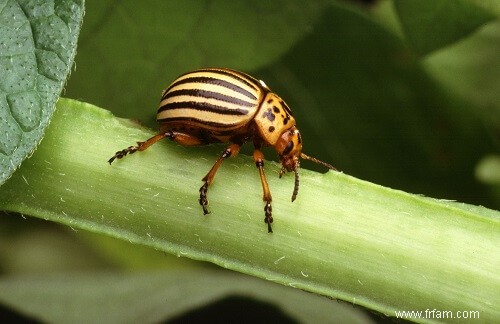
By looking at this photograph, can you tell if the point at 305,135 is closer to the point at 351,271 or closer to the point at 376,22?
the point at 376,22

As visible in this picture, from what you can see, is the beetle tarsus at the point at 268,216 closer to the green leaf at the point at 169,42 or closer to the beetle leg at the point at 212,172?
the beetle leg at the point at 212,172

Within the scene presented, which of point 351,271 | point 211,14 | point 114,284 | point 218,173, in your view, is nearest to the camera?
point 351,271

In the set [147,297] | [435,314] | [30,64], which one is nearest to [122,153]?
[30,64]

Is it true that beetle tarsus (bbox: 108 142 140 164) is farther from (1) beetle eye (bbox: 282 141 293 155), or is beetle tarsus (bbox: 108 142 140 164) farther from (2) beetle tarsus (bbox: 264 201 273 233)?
(1) beetle eye (bbox: 282 141 293 155)

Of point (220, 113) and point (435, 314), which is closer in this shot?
point (435, 314)

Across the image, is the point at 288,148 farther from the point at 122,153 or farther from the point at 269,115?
the point at 122,153

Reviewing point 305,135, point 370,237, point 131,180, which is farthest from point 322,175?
point 305,135

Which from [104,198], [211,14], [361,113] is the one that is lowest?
[361,113]
